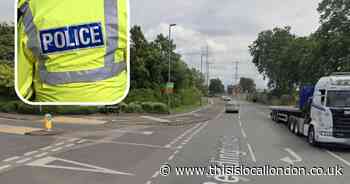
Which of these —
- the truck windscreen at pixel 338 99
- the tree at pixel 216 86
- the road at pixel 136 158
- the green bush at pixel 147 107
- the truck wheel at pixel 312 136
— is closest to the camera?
the road at pixel 136 158

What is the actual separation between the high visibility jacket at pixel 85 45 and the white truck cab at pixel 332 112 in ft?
52.1

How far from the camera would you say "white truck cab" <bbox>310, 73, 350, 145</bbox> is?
16219 mm

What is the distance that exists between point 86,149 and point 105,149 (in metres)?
0.72

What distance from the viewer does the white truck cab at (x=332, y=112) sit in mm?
16219

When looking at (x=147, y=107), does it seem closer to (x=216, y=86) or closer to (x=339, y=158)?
(x=339, y=158)

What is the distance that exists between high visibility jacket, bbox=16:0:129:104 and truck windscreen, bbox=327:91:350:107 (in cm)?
1622

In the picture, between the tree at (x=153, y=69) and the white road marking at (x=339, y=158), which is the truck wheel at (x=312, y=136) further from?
the tree at (x=153, y=69)

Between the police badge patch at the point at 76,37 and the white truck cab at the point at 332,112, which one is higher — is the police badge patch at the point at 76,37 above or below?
above

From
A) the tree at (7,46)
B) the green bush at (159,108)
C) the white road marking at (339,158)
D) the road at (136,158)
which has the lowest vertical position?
the white road marking at (339,158)

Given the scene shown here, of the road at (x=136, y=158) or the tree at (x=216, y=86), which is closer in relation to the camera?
the road at (x=136, y=158)

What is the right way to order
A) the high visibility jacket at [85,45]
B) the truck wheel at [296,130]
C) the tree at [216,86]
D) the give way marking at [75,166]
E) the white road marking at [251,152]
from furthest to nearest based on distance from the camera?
1. the tree at [216,86]
2. the truck wheel at [296,130]
3. the white road marking at [251,152]
4. the give way marking at [75,166]
5. the high visibility jacket at [85,45]

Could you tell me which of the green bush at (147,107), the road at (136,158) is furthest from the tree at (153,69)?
the road at (136,158)

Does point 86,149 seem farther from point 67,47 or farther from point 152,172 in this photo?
point 67,47

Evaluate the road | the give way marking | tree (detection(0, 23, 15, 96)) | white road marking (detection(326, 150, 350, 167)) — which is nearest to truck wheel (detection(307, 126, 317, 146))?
the road
